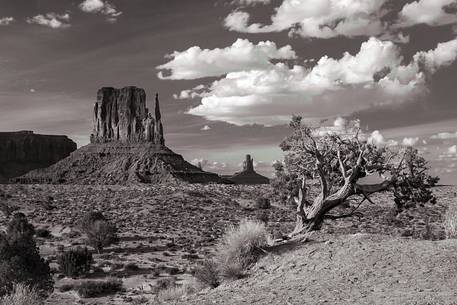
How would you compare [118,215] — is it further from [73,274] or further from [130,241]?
[73,274]

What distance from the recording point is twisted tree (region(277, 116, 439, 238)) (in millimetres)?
16766

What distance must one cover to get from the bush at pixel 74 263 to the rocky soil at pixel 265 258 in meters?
0.69

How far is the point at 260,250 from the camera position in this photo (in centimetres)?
1464

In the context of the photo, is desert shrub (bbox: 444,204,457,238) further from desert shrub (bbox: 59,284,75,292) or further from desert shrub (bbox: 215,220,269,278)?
desert shrub (bbox: 59,284,75,292)

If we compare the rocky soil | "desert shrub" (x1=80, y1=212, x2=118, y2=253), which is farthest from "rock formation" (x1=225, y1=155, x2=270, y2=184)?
"desert shrub" (x1=80, y1=212, x2=118, y2=253)

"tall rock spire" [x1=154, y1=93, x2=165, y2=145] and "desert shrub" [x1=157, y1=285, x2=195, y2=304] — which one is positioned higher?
"tall rock spire" [x1=154, y1=93, x2=165, y2=145]

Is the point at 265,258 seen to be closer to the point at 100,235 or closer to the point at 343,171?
the point at 343,171

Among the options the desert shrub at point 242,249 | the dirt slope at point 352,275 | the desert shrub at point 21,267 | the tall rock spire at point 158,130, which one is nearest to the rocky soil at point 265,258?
the dirt slope at point 352,275

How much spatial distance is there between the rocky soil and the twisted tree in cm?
107

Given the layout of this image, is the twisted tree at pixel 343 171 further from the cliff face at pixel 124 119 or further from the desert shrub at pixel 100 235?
the cliff face at pixel 124 119

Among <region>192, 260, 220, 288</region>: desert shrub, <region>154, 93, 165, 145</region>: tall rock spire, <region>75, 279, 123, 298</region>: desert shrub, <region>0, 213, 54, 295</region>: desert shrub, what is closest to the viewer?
<region>192, 260, 220, 288</region>: desert shrub

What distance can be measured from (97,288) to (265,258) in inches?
522

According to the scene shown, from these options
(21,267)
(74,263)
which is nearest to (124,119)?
(74,263)

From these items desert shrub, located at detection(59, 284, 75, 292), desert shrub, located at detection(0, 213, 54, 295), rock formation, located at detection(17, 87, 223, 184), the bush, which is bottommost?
desert shrub, located at detection(59, 284, 75, 292)
